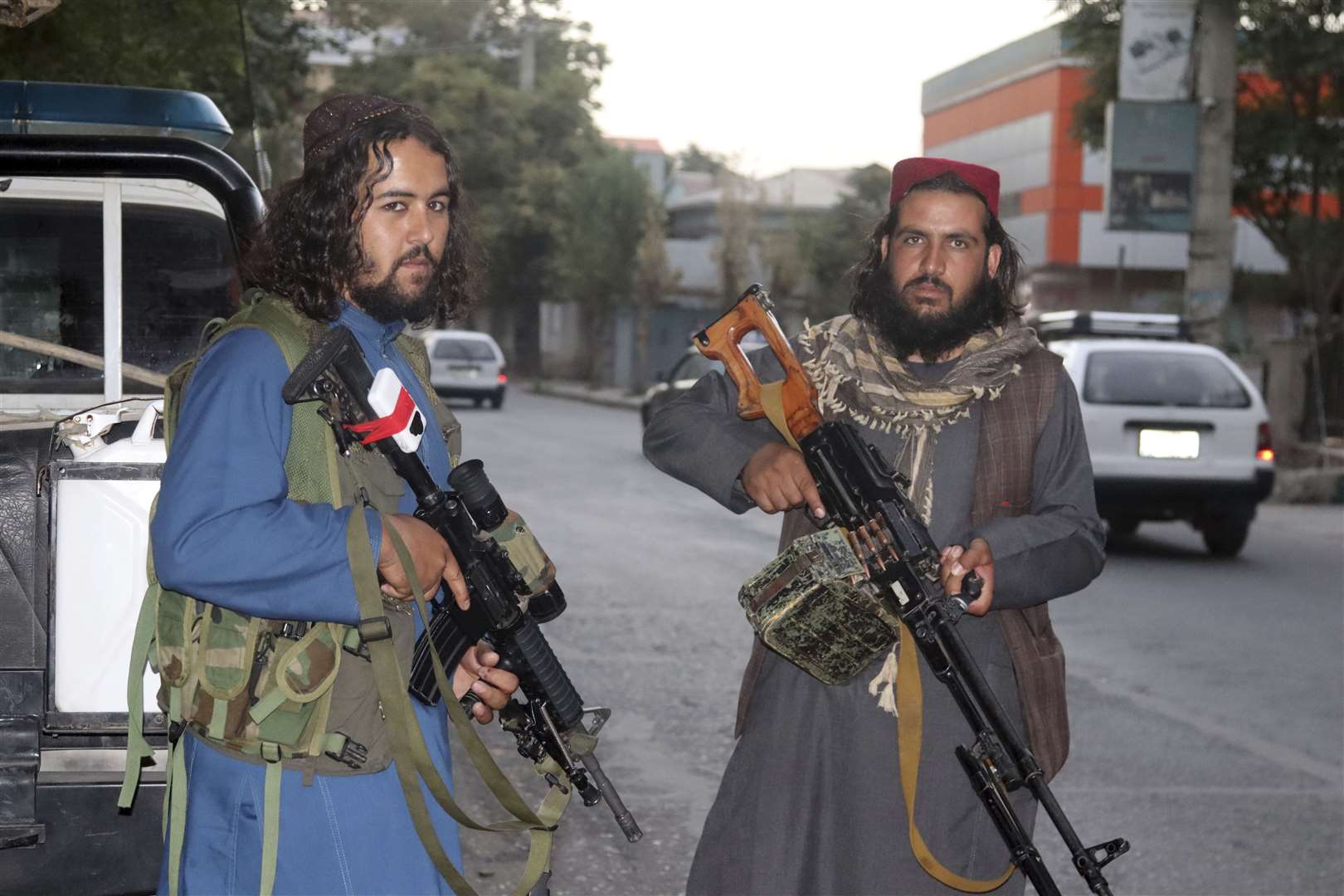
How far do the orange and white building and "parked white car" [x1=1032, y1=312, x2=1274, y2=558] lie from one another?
3072 cm

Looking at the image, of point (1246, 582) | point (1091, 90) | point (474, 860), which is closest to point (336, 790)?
point (474, 860)

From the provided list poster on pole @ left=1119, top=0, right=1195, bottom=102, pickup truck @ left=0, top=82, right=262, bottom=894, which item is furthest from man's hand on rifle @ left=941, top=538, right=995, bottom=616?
poster on pole @ left=1119, top=0, right=1195, bottom=102

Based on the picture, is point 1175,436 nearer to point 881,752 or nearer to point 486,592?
point 881,752

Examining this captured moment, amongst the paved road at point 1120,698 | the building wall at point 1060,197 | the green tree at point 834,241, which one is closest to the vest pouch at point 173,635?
→ the paved road at point 1120,698

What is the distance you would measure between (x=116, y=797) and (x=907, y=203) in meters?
1.97

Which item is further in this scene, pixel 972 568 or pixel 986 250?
pixel 986 250

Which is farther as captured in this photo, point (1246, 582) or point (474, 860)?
point (1246, 582)

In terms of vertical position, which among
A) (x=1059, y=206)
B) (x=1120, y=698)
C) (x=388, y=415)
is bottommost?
(x=1120, y=698)

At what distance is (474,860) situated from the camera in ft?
18.1

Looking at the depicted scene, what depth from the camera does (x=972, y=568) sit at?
330cm

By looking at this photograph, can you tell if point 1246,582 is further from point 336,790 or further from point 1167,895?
point 336,790

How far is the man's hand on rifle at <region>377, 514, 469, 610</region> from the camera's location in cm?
252

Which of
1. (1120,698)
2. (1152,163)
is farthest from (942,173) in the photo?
(1152,163)

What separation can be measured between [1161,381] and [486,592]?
37.3 feet
